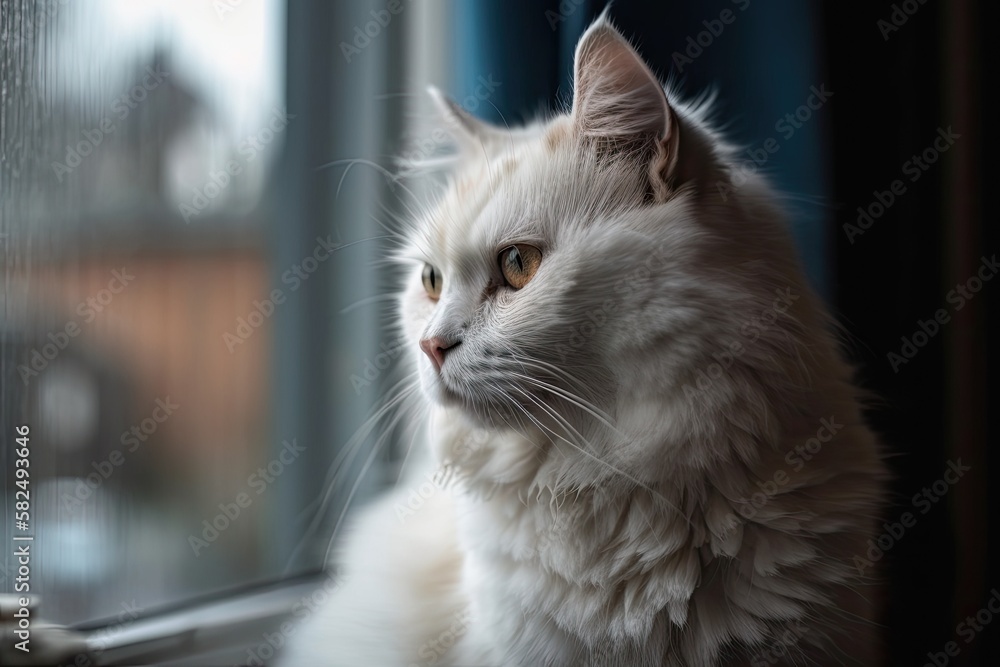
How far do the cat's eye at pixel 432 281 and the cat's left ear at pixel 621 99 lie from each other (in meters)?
0.29

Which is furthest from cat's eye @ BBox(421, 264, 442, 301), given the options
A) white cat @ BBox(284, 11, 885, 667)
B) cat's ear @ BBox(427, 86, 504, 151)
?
cat's ear @ BBox(427, 86, 504, 151)

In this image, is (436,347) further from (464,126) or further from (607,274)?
(464,126)

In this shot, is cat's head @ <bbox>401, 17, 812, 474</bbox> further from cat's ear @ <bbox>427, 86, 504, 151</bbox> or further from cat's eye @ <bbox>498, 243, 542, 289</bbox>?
cat's ear @ <bbox>427, 86, 504, 151</bbox>

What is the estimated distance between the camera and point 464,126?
3.44 feet

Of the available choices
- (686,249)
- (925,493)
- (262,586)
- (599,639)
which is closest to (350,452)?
(262,586)

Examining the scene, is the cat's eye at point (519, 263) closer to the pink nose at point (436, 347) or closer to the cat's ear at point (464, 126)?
the pink nose at point (436, 347)

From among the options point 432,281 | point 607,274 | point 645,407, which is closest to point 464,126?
point 432,281

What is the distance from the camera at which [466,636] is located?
0.93 m

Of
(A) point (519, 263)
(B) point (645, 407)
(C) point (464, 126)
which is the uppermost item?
(C) point (464, 126)

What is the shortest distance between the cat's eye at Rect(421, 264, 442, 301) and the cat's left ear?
0.29 meters

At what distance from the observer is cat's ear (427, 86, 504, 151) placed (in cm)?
105

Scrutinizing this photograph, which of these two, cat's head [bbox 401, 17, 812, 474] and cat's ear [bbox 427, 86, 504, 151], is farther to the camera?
cat's ear [bbox 427, 86, 504, 151]

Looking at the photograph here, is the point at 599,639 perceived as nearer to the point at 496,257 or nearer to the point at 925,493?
the point at 496,257

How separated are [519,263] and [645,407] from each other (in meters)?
0.23
